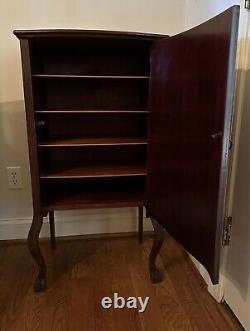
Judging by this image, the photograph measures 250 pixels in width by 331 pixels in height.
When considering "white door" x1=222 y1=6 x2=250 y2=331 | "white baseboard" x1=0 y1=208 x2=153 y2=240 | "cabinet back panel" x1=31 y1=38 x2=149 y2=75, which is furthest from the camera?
"white baseboard" x1=0 y1=208 x2=153 y2=240

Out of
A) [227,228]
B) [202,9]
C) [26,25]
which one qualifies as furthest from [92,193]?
[202,9]

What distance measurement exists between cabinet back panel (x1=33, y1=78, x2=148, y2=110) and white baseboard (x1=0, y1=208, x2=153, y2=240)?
0.74m

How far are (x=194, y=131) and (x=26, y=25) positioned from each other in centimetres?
123

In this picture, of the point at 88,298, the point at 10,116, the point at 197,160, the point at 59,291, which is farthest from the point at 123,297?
the point at 10,116

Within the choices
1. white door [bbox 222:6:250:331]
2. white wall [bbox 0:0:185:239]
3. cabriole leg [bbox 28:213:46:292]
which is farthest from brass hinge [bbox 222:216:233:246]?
white wall [bbox 0:0:185:239]

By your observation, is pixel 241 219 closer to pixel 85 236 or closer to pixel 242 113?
pixel 242 113

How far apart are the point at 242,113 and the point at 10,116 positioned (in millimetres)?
1331

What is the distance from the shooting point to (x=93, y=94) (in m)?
1.68

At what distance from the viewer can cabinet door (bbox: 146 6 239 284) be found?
89 cm

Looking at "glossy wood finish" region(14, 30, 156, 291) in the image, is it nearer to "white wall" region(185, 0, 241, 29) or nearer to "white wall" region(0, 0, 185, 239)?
"white wall" region(0, 0, 185, 239)

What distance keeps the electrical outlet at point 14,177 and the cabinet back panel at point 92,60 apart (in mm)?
653

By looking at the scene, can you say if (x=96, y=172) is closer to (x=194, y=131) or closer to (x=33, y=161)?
(x=33, y=161)

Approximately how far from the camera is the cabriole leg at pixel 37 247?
1386 mm

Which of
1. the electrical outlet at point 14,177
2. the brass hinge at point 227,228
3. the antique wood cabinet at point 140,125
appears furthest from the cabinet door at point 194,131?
the electrical outlet at point 14,177
